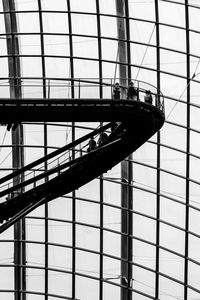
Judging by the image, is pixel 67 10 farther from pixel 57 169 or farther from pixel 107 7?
pixel 57 169

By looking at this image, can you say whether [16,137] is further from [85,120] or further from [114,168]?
[85,120]

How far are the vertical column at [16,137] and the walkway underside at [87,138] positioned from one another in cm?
666

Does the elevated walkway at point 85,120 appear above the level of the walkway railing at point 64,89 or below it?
below

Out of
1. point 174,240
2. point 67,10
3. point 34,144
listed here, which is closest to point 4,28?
point 67,10

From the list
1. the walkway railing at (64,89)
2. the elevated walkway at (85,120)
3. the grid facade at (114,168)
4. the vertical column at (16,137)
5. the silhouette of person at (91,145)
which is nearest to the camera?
the elevated walkway at (85,120)

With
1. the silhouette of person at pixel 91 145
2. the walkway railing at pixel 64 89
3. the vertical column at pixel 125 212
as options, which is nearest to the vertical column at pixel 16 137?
the walkway railing at pixel 64 89

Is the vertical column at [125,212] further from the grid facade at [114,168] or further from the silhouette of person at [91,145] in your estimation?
the silhouette of person at [91,145]

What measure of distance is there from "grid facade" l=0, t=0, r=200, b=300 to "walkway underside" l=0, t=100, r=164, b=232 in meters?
6.51

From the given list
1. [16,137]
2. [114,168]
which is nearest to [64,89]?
[16,137]

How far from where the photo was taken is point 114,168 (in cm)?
4128

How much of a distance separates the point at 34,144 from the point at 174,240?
7.95 m

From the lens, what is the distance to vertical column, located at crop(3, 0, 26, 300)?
3969 cm

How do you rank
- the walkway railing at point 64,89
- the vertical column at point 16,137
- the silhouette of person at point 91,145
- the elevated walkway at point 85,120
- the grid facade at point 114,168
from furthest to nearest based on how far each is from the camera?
1. the vertical column at point 16,137
2. the grid facade at point 114,168
3. the walkway railing at point 64,89
4. the silhouette of person at point 91,145
5. the elevated walkway at point 85,120

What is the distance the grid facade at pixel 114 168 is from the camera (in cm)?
3941
